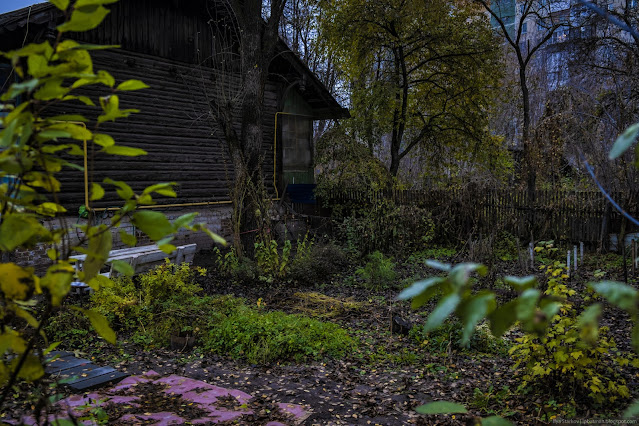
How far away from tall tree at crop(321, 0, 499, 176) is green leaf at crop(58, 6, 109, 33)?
13209mm

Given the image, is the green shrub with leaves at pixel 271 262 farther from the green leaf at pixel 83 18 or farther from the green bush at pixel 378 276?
the green leaf at pixel 83 18

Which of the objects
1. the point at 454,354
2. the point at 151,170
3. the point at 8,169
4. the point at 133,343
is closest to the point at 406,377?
the point at 454,354

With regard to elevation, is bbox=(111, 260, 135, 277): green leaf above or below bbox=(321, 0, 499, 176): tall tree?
below

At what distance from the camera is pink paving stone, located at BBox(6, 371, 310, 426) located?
11.2 feet

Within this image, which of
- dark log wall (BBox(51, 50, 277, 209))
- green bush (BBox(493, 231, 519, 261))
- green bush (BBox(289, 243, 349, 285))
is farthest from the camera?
green bush (BBox(493, 231, 519, 261))

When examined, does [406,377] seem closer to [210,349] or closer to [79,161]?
[210,349]

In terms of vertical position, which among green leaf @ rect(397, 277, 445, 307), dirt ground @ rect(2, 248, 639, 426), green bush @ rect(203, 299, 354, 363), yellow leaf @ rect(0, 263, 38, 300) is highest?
green leaf @ rect(397, 277, 445, 307)

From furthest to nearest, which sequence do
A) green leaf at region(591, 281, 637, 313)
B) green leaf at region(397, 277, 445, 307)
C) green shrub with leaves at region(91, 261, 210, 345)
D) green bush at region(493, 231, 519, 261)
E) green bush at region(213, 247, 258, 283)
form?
green bush at region(493, 231, 519, 261) < green bush at region(213, 247, 258, 283) < green shrub with leaves at region(91, 261, 210, 345) < green leaf at region(397, 277, 445, 307) < green leaf at region(591, 281, 637, 313)

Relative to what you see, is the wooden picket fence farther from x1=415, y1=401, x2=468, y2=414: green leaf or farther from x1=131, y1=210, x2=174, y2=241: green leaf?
x1=131, y1=210, x2=174, y2=241: green leaf

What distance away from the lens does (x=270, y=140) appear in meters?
13.7

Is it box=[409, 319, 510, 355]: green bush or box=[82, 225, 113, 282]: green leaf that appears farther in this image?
box=[409, 319, 510, 355]: green bush

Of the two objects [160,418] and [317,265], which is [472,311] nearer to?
[160,418]

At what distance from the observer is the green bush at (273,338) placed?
206 inches

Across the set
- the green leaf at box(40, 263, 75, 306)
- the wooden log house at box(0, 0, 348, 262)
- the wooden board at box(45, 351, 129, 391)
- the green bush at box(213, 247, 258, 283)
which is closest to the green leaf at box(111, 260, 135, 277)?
the green leaf at box(40, 263, 75, 306)
